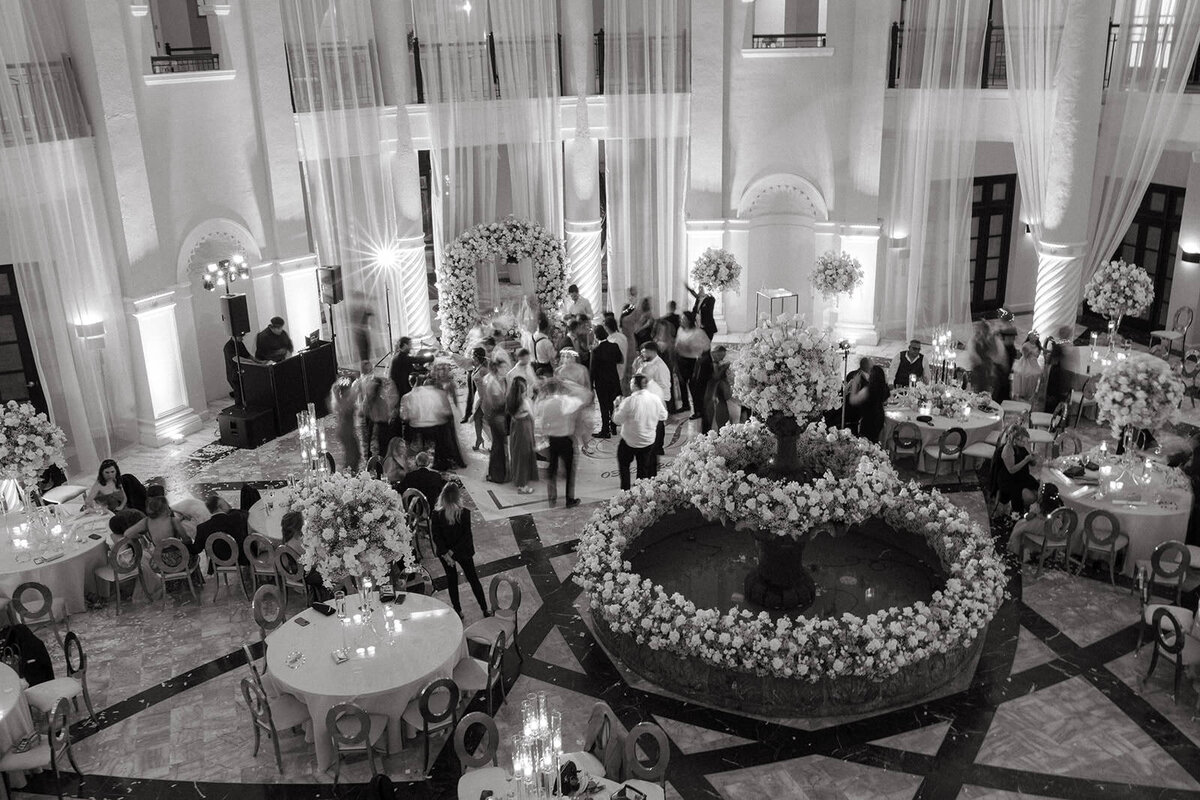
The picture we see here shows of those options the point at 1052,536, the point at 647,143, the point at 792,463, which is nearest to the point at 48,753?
the point at 792,463

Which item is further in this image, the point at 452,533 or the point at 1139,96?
the point at 1139,96

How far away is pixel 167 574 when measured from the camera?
9.64 meters

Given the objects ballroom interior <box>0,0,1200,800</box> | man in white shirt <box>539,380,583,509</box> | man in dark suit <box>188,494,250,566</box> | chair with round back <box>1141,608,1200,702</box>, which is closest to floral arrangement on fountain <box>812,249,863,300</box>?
ballroom interior <box>0,0,1200,800</box>

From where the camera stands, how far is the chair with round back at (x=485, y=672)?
7.66 metres

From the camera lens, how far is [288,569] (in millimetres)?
9289

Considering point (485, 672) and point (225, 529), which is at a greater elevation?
point (225, 529)

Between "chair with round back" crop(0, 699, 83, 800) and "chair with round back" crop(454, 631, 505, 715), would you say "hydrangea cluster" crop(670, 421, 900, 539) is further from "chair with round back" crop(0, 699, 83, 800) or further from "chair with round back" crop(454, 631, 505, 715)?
"chair with round back" crop(0, 699, 83, 800)

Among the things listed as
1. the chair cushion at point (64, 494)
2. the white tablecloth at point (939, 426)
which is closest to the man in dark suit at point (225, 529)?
the chair cushion at point (64, 494)

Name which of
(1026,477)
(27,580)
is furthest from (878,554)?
(27,580)

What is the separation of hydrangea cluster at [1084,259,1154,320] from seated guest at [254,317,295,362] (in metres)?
10.1

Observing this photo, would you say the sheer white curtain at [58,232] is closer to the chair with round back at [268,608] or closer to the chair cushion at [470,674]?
the chair with round back at [268,608]

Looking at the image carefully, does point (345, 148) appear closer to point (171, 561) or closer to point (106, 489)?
point (106, 489)

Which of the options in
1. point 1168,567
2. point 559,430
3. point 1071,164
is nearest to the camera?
point 1168,567

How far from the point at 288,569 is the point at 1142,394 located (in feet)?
24.9
